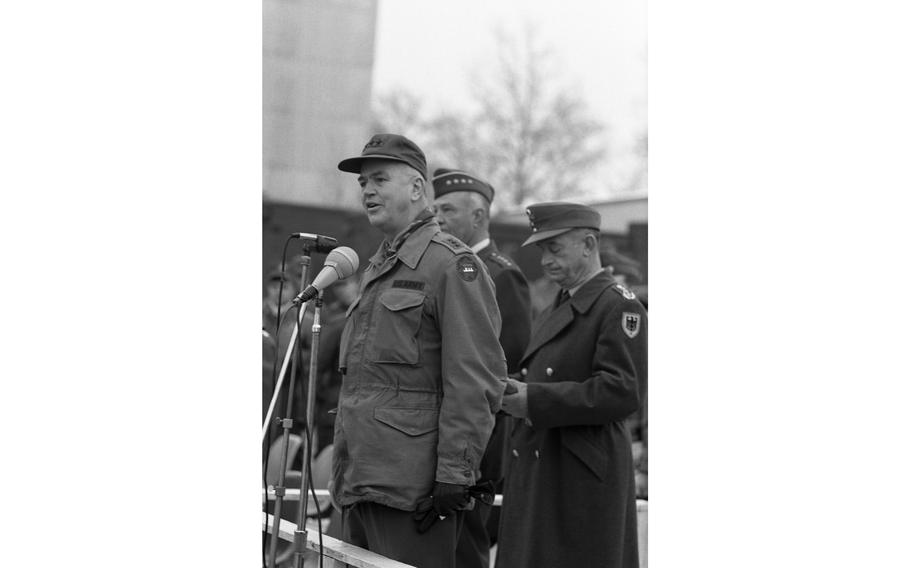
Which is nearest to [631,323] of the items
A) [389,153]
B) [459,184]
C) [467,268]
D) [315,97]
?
[467,268]

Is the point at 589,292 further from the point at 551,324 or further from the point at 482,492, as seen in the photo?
the point at 482,492

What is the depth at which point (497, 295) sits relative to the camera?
16.6 ft

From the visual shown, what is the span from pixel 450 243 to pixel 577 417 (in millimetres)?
832

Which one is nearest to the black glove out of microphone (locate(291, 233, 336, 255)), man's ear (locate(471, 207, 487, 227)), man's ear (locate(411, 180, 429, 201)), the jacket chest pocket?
the jacket chest pocket

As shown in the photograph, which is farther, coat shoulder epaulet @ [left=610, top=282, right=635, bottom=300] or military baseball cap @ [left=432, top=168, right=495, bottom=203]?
military baseball cap @ [left=432, top=168, right=495, bottom=203]

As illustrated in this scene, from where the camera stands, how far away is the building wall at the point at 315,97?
11047mm

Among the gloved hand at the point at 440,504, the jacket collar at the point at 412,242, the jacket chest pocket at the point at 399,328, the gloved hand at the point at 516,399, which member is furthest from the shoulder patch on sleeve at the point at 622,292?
the gloved hand at the point at 440,504

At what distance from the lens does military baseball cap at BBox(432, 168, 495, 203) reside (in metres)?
5.38

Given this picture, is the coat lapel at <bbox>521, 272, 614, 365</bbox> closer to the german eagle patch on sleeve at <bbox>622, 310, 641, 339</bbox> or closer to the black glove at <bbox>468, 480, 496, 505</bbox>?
the german eagle patch on sleeve at <bbox>622, 310, 641, 339</bbox>

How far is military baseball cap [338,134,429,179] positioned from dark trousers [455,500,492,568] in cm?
158

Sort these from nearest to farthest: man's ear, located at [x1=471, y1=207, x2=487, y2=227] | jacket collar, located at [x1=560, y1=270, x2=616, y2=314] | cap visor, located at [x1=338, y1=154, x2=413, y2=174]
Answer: cap visor, located at [x1=338, y1=154, x2=413, y2=174] → jacket collar, located at [x1=560, y1=270, x2=616, y2=314] → man's ear, located at [x1=471, y1=207, x2=487, y2=227]

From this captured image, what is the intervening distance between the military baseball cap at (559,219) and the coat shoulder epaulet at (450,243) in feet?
2.24
